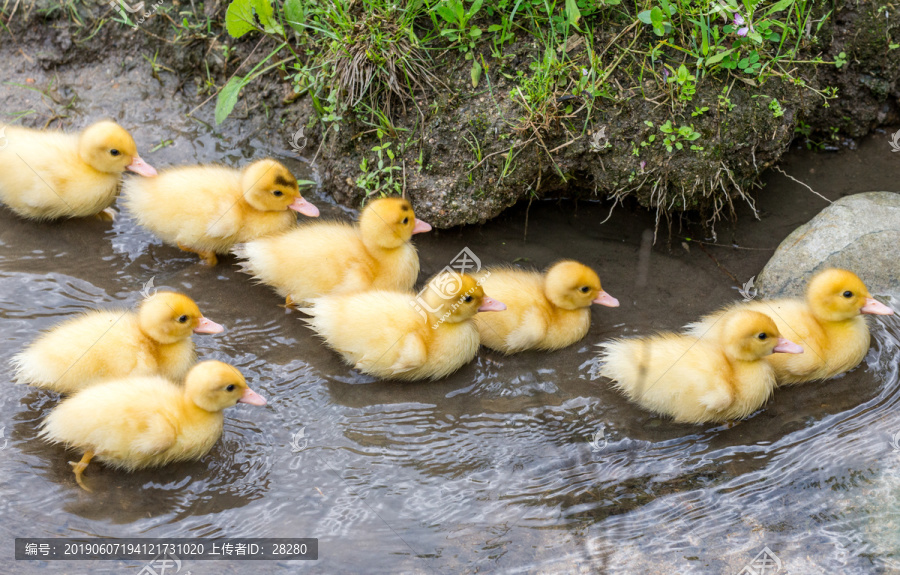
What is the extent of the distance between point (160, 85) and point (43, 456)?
3.13 meters

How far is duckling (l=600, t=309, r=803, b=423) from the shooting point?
12.1ft

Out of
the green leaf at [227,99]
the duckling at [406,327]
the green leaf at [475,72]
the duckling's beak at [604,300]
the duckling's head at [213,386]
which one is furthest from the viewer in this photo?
the green leaf at [227,99]

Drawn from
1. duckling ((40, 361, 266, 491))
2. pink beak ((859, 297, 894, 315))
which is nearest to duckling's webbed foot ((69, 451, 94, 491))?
duckling ((40, 361, 266, 491))

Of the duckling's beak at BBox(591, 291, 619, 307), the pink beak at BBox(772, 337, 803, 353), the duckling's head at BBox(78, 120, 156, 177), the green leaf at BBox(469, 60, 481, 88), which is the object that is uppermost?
the green leaf at BBox(469, 60, 481, 88)

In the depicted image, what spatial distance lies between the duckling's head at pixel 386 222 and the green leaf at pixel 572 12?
1.44m

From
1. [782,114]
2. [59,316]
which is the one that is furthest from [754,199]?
[59,316]

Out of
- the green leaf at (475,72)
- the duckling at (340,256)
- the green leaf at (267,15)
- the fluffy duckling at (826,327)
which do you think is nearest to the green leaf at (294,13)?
the green leaf at (267,15)

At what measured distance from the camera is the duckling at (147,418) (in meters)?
3.23

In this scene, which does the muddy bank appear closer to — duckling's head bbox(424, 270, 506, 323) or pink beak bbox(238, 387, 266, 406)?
duckling's head bbox(424, 270, 506, 323)

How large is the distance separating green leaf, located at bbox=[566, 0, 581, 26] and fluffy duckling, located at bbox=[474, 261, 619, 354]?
1425mm

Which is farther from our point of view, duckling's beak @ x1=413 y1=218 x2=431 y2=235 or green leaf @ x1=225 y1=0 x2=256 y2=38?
green leaf @ x1=225 y1=0 x2=256 y2=38

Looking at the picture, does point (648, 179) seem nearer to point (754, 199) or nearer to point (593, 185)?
Result: point (593, 185)

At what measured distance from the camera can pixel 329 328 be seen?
12.7 ft

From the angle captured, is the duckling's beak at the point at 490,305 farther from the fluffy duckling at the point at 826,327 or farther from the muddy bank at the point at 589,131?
the fluffy duckling at the point at 826,327
